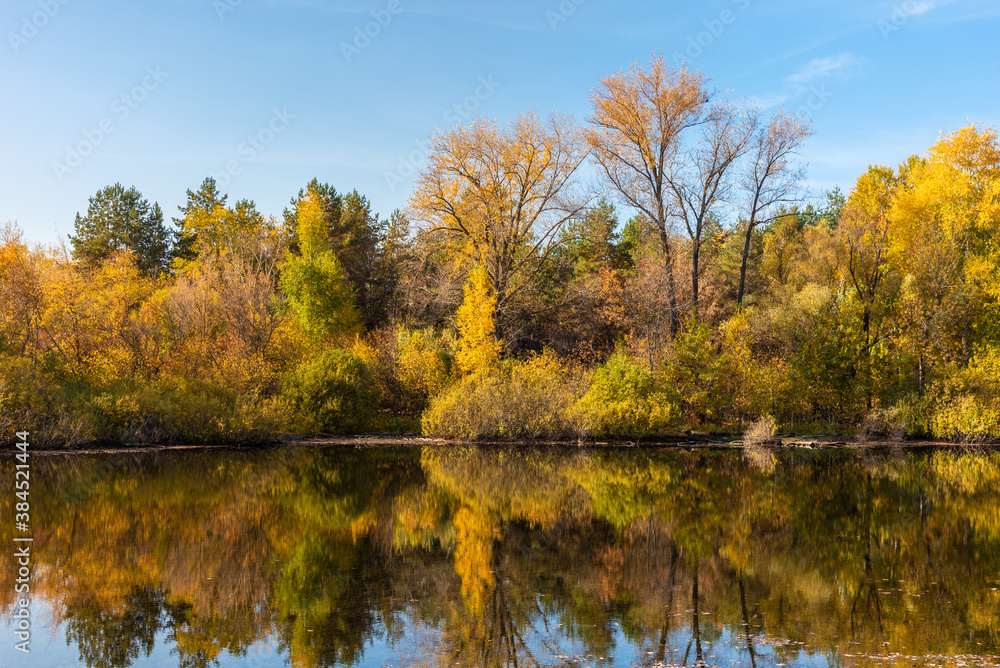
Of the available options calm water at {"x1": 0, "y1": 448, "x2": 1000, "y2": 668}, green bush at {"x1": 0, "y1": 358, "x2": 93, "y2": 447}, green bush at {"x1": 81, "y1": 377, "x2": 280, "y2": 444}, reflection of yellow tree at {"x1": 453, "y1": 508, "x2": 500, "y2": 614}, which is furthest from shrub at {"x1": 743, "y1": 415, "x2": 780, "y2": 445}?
green bush at {"x1": 0, "y1": 358, "x2": 93, "y2": 447}

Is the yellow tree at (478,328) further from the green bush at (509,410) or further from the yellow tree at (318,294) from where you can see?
the yellow tree at (318,294)

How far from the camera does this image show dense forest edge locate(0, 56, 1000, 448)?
28219 millimetres

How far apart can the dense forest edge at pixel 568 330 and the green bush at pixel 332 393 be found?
0.35ft

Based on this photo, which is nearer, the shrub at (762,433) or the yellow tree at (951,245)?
the shrub at (762,433)

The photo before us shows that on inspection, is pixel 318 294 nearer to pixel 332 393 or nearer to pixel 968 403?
pixel 332 393

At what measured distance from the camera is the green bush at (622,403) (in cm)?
2889

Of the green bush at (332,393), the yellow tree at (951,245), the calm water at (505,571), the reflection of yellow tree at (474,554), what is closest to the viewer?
the calm water at (505,571)

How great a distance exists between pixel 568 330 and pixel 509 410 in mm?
11277

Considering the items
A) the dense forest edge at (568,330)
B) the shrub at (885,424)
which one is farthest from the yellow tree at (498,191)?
the shrub at (885,424)

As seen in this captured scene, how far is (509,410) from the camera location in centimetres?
2980

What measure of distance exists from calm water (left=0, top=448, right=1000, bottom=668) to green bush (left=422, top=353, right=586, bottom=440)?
9.86 m

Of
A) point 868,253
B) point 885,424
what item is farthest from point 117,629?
point 868,253

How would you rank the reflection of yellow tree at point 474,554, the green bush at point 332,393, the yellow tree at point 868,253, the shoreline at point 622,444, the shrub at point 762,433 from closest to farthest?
the reflection of yellow tree at point 474,554, the shoreline at point 622,444, the shrub at point 762,433, the green bush at point 332,393, the yellow tree at point 868,253

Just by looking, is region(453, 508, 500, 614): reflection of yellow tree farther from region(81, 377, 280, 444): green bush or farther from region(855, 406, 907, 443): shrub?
region(855, 406, 907, 443): shrub
